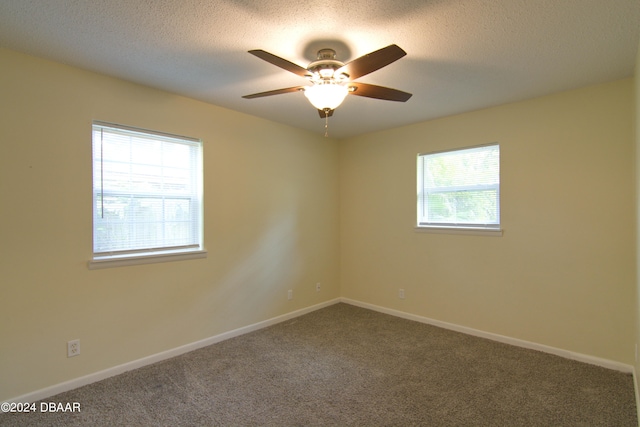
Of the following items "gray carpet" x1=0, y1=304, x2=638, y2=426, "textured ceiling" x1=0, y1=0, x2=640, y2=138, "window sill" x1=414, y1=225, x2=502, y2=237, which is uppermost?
"textured ceiling" x1=0, y1=0, x2=640, y2=138

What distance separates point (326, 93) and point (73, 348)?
2.57m

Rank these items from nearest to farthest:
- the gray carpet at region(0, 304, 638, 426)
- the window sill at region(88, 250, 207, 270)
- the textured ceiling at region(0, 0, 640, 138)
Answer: the textured ceiling at region(0, 0, 640, 138)
the gray carpet at region(0, 304, 638, 426)
the window sill at region(88, 250, 207, 270)

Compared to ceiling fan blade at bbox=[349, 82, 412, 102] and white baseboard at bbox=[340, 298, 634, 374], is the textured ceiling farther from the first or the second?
white baseboard at bbox=[340, 298, 634, 374]

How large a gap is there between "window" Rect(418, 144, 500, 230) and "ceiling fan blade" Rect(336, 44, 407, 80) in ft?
6.90

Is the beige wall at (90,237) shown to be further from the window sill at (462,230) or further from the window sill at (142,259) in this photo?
the window sill at (462,230)

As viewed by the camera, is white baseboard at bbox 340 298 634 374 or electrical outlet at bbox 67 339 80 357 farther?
white baseboard at bbox 340 298 634 374

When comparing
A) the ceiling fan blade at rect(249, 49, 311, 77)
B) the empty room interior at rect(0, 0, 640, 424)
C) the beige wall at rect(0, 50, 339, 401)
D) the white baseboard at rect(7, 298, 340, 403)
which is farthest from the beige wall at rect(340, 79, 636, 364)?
the ceiling fan blade at rect(249, 49, 311, 77)

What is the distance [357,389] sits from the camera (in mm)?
2398

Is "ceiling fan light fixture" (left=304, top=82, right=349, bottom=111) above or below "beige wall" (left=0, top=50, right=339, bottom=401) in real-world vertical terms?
above

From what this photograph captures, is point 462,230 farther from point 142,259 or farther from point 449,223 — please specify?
point 142,259

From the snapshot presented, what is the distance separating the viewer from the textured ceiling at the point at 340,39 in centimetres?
169

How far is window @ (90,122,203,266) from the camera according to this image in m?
2.56

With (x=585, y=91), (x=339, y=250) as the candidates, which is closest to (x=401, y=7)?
(x=585, y=91)

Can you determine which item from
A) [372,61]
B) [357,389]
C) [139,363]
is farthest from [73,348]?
[372,61]
